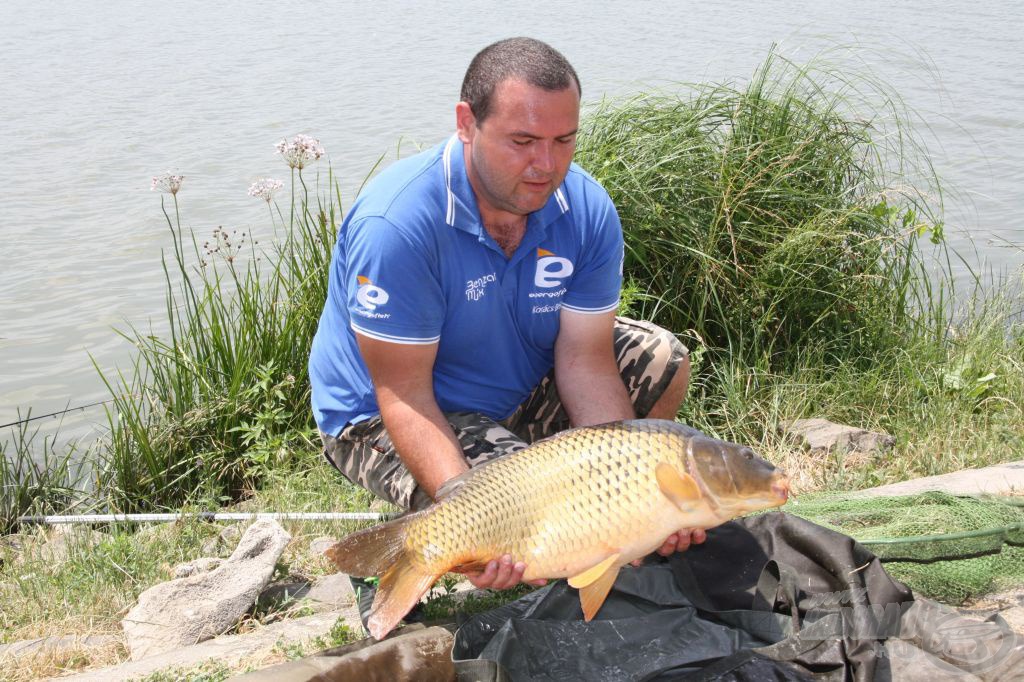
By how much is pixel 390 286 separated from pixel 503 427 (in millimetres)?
538

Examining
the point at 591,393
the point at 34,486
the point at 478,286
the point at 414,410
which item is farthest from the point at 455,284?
the point at 34,486

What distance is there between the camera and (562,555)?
6.99 feet

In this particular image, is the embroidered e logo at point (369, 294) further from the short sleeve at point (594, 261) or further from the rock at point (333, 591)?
the rock at point (333, 591)

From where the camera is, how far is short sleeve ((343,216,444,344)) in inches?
101

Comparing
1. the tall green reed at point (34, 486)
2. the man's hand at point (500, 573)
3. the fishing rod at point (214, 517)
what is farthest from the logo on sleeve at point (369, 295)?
the tall green reed at point (34, 486)

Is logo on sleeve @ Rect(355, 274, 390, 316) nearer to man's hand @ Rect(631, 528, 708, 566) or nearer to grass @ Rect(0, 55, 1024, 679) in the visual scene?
man's hand @ Rect(631, 528, 708, 566)

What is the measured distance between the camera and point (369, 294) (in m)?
2.59

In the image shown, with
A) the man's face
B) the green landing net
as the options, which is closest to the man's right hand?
the man's face

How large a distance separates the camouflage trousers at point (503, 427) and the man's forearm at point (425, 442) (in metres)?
0.13

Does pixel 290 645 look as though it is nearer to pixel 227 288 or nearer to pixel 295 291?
pixel 295 291

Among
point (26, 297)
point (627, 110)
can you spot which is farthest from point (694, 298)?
point (26, 297)

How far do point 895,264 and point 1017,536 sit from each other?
218cm

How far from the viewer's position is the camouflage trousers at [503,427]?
2.73 meters

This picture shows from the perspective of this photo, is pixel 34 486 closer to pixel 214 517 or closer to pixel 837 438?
pixel 214 517
